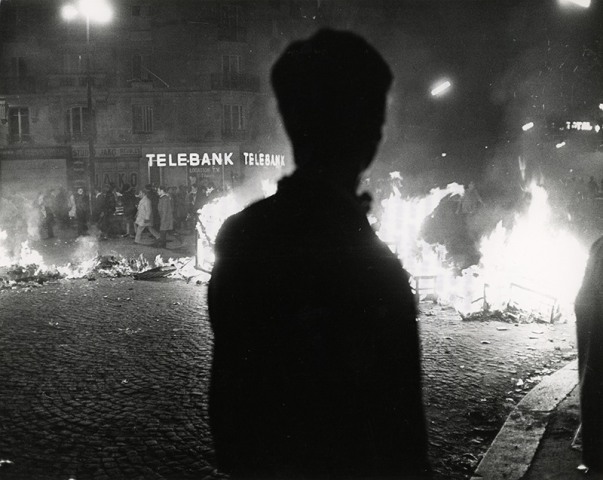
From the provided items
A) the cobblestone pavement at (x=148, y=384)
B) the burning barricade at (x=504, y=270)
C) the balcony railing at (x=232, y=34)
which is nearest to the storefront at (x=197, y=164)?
the balcony railing at (x=232, y=34)

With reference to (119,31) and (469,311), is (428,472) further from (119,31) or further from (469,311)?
(119,31)

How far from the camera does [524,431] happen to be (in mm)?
4574

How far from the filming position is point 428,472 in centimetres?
145

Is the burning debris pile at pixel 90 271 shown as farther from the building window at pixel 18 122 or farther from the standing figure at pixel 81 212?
the building window at pixel 18 122

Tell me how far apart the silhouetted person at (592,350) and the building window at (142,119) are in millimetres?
38567

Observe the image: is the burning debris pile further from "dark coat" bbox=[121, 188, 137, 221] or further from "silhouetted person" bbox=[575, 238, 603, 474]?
"silhouetted person" bbox=[575, 238, 603, 474]

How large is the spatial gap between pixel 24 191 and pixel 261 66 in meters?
18.3

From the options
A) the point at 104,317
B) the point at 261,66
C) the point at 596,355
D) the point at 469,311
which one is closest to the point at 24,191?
the point at 261,66

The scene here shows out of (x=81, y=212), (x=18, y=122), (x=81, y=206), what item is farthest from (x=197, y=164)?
(x=81, y=212)

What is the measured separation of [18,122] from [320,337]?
4286 cm

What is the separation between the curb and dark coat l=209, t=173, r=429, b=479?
111 inches

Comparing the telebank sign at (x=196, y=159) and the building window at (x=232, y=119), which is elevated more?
the building window at (x=232, y=119)

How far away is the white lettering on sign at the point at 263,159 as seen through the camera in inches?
1569

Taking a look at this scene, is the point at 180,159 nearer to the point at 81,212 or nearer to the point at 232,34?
the point at 232,34
